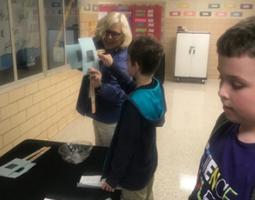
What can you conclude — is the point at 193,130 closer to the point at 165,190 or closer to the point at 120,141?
the point at 165,190

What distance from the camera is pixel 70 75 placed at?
4.01 m

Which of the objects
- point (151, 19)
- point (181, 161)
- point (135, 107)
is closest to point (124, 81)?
point (135, 107)

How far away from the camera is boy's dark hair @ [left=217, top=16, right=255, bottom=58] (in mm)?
668

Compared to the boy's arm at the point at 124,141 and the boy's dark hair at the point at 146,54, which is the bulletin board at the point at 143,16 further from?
the boy's arm at the point at 124,141

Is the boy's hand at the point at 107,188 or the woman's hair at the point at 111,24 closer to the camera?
the boy's hand at the point at 107,188

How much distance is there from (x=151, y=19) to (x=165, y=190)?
4.94 m

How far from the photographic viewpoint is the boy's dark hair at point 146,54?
1521mm

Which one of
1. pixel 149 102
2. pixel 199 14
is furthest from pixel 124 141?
pixel 199 14

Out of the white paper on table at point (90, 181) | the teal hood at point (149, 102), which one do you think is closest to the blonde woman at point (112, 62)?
the teal hood at point (149, 102)

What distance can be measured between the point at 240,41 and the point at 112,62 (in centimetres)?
116

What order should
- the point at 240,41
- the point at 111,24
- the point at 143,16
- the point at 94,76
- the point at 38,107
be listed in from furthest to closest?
1. the point at 143,16
2. the point at 38,107
3. the point at 111,24
4. the point at 94,76
5. the point at 240,41

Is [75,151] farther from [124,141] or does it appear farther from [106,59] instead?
[106,59]

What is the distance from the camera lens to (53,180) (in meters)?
1.46

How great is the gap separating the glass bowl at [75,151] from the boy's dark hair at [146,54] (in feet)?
1.98
